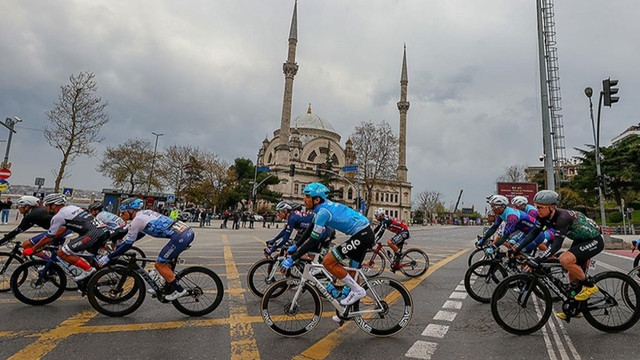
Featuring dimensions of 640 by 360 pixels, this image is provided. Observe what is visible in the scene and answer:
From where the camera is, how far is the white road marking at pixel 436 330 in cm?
460

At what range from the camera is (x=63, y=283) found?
5.76 m

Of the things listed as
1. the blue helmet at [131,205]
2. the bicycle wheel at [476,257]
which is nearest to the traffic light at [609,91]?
the bicycle wheel at [476,257]

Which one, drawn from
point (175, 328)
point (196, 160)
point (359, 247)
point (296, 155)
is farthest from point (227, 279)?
point (296, 155)

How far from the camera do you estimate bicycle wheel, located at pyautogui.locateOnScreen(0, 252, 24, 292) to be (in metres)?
6.19

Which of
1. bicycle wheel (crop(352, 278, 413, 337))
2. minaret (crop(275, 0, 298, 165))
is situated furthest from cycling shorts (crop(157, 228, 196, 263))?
minaret (crop(275, 0, 298, 165))

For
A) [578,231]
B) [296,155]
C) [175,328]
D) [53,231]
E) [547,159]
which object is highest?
[296,155]

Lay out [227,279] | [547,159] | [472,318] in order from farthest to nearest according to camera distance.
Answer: [547,159]
[227,279]
[472,318]

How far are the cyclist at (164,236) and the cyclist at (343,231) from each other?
1.73 meters

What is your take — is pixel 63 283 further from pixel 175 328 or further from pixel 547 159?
pixel 547 159

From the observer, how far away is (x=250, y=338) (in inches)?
170

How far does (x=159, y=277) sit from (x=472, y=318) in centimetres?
480

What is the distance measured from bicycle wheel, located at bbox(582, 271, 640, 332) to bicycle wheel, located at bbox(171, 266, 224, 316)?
5.19 meters

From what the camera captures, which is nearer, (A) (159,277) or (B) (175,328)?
(B) (175,328)

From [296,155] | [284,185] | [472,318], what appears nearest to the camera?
[472,318]
